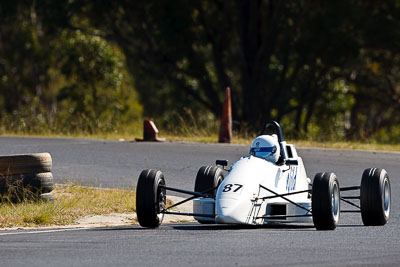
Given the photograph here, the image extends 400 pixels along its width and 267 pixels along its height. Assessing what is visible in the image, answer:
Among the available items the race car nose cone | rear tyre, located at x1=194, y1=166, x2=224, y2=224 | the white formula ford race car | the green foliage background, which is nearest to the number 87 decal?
the white formula ford race car

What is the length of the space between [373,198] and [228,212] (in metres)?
2.28

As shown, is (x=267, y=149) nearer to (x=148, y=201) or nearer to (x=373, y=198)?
(x=373, y=198)

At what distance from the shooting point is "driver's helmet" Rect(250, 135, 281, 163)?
41.7 feet

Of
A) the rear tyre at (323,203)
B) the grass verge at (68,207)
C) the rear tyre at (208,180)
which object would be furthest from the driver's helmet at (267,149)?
the grass verge at (68,207)

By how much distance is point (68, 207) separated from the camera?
13.9m

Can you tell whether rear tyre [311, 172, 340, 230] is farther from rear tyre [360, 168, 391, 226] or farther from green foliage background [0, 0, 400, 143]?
→ green foliage background [0, 0, 400, 143]

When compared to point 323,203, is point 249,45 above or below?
above

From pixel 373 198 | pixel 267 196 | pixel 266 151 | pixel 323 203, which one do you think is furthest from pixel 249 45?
pixel 323 203

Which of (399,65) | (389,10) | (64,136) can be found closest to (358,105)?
(399,65)

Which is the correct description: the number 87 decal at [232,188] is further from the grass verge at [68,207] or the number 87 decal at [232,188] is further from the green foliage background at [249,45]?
the green foliage background at [249,45]

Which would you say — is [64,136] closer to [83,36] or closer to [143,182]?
[143,182]

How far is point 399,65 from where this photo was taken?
3984 centimetres

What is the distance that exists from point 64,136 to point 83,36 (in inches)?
752

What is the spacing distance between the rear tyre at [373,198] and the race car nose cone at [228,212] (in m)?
2.03
